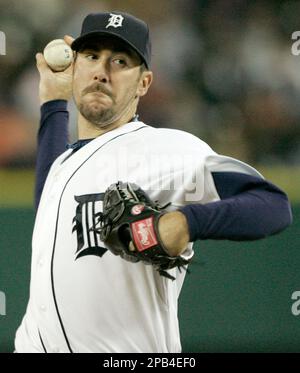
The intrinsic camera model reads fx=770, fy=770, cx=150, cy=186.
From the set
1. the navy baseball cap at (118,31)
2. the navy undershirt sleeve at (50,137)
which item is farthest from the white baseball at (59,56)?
the navy baseball cap at (118,31)

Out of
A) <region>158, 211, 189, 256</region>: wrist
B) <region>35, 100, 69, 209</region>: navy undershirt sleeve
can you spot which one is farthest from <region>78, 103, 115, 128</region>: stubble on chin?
<region>158, 211, 189, 256</region>: wrist

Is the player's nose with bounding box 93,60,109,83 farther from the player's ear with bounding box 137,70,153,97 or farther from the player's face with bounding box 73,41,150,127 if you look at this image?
the player's ear with bounding box 137,70,153,97

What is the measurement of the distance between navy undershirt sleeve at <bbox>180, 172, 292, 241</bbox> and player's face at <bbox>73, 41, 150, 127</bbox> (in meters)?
0.43

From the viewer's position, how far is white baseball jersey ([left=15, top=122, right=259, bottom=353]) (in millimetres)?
1576

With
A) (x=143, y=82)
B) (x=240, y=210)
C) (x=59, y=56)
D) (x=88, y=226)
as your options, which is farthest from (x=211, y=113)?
(x=240, y=210)

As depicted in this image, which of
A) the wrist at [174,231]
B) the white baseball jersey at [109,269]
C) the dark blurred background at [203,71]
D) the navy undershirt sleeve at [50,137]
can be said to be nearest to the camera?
the wrist at [174,231]

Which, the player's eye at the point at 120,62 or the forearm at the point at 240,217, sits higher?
the player's eye at the point at 120,62

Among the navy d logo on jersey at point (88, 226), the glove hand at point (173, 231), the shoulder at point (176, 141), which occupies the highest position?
the shoulder at point (176, 141)

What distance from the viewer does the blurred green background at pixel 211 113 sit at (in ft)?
9.01

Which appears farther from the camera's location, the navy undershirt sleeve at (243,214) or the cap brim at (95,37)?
the cap brim at (95,37)

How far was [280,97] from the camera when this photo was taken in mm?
2932

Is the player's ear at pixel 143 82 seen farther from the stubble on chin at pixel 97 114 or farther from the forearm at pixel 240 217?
the forearm at pixel 240 217

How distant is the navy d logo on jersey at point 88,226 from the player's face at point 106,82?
0.21m

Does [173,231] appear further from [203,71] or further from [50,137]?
[203,71]
